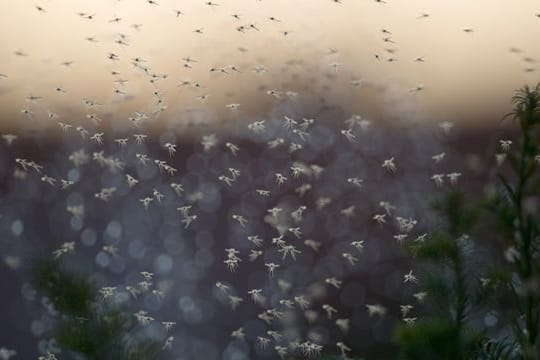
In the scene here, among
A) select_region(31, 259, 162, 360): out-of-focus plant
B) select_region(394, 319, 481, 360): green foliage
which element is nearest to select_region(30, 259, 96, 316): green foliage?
select_region(31, 259, 162, 360): out-of-focus plant

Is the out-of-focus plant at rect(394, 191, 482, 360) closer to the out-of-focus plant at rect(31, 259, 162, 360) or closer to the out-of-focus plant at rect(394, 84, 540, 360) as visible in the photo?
the out-of-focus plant at rect(394, 84, 540, 360)

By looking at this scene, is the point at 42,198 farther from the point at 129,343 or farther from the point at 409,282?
the point at 409,282

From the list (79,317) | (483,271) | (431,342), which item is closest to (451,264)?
(483,271)

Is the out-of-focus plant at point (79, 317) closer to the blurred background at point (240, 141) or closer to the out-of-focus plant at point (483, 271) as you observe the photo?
the out-of-focus plant at point (483, 271)

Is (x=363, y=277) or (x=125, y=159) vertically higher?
(x=125, y=159)

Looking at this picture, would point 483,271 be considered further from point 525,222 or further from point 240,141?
point 240,141

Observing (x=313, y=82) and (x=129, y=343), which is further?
(x=313, y=82)

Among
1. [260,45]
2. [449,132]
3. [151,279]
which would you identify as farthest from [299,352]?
[260,45]

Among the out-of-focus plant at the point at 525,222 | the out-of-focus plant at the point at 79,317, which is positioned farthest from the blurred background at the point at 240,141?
the out-of-focus plant at the point at 79,317
